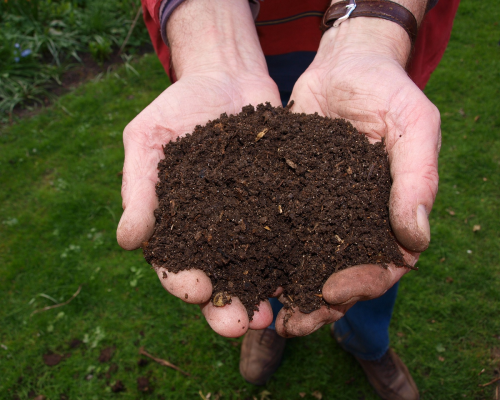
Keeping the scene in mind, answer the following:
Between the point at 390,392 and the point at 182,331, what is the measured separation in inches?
75.7

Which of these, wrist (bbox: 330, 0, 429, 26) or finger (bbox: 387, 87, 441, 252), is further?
wrist (bbox: 330, 0, 429, 26)

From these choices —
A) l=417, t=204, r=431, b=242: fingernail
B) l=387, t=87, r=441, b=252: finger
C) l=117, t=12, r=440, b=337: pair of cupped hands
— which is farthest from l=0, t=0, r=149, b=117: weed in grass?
l=417, t=204, r=431, b=242: fingernail

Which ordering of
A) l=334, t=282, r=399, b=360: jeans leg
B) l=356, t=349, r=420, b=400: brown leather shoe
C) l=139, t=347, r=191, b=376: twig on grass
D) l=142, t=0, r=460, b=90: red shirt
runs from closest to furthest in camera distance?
1. l=142, t=0, r=460, b=90: red shirt
2. l=334, t=282, r=399, b=360: jeans leg
3. l=356, t=349, r=420, b=400: brown leather shoe
4. l=139, t=347, r=191, b=376: twig on grass

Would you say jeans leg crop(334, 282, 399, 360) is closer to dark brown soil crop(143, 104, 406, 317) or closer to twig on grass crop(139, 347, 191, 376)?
dark brown soil crop(143, 104, 406, 317)

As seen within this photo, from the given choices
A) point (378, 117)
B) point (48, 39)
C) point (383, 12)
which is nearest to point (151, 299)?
point (378, 117)

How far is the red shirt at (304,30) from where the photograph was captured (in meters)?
2.34

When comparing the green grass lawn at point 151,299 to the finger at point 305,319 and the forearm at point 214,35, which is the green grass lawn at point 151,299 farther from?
the forearm at point 214,35

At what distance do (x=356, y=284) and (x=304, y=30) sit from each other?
1.97 metres

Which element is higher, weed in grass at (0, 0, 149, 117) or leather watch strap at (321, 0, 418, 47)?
leather watch strap at (321, 0, 418, 47)

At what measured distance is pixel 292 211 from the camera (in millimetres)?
1854

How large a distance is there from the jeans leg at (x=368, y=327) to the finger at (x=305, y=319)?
1.00 metres

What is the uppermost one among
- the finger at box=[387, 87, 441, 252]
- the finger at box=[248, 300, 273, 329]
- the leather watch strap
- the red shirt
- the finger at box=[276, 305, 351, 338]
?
the leather watch strap

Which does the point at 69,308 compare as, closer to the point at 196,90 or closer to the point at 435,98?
the point at 196,90

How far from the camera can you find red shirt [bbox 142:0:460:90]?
2336mm
